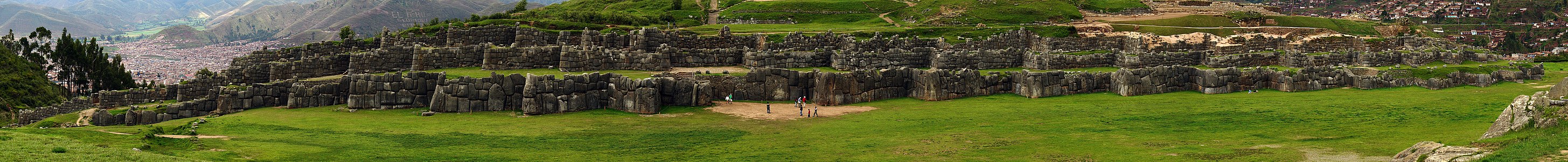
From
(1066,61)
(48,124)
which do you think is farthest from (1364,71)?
(48,124)

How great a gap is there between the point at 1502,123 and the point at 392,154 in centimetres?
1851

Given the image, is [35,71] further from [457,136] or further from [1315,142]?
[1315,142]

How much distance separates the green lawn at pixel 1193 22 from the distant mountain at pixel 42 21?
119 meters

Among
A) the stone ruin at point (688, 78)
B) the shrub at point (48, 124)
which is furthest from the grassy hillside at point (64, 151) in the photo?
the stone ruin at point (688, 78)

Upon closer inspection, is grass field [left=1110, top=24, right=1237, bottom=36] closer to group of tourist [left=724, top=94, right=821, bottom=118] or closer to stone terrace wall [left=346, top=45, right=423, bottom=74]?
group of tourist [left=724, top=94, right=821, bottom=118]

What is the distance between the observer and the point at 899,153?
25312mm

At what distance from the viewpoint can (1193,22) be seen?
7188 centimetres

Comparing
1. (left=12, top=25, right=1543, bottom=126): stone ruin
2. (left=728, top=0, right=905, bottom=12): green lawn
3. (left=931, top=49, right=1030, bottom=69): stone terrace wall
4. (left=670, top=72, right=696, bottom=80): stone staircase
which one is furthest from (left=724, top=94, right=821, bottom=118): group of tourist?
(left=728, top=0, right=905, bottom=12): green lawn

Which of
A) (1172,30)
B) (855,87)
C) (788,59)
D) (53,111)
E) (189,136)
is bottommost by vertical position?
(53,111)

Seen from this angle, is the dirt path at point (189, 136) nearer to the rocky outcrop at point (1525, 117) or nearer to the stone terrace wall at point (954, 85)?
the stone terrace wall at point (954, 85)

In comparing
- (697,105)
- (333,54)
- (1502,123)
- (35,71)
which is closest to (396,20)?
(35,71)

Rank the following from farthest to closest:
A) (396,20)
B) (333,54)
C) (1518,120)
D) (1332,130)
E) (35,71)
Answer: (396,20) < (35,71) < (333,54) < (1332,130) < (1518,120)

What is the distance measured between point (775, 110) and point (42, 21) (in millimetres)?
142164

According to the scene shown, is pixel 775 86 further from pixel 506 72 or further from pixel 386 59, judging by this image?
pixel 386 59
